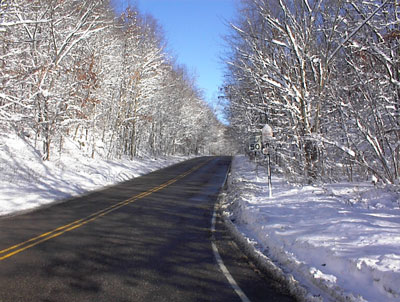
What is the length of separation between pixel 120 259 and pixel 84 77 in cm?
1511

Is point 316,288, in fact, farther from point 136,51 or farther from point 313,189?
point 136,51

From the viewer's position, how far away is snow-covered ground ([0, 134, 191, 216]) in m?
13.0

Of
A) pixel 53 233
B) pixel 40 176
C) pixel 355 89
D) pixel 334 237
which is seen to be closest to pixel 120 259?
pixel 53 233

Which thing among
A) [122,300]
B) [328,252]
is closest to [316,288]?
[328,252]

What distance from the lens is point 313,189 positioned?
11.4 meters

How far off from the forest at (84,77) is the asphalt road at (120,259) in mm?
5232

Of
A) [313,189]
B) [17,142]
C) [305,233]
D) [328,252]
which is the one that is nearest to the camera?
[328,252]

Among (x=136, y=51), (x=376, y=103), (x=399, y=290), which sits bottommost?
(x=399, y=290)

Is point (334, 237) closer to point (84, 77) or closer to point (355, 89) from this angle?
point (355, 89)

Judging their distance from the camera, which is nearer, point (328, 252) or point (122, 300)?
point (122, 300)

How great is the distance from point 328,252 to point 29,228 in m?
7.13

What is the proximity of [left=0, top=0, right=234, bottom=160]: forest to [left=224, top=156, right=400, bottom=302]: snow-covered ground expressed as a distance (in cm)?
929

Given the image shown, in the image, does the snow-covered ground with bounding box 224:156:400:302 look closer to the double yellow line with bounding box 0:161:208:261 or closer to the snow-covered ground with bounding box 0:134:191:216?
the double yellow line with bounding box 0:161:208:261

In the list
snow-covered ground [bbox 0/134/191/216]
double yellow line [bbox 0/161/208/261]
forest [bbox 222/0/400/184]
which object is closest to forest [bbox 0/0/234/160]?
snow-covered ground [bbox 0/134/191/216]
